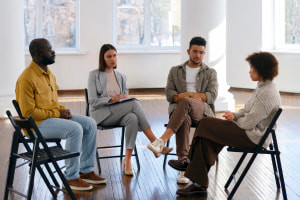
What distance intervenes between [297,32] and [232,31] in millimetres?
1332

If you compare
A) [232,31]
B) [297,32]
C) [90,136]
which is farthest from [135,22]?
[90,136]

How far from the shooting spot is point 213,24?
7.83m

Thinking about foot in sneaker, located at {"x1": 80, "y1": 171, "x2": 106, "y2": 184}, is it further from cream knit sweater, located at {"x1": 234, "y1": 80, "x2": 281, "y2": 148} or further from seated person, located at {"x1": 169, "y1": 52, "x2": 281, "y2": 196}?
cream knit sweater, located at {"x1": 234, "y1": 80, "x2": 281, "y2": 148}

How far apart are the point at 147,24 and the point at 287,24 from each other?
300 centimetres

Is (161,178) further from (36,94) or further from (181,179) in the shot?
(36,94)

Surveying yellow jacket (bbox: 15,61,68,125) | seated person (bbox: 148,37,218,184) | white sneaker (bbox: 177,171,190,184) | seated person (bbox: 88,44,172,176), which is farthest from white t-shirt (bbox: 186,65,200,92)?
yellow jacket (bbox: 15,61,68,125)

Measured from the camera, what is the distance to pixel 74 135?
4117mm

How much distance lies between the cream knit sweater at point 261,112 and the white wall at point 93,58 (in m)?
7.24


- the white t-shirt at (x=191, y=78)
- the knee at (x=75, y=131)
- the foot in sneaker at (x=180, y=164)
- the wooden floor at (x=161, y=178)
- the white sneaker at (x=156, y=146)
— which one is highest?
the white t-shirt at (x=191, y=78)

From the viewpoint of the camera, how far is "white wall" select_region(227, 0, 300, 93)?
10164 millimetres

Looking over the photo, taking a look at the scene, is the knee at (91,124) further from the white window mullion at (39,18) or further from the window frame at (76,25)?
the white window mullion at (39,18)

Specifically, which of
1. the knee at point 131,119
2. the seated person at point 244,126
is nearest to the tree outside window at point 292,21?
the knee at point 131,119

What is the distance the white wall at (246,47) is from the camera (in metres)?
10.2

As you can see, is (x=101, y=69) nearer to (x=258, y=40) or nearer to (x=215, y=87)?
(x=215, y=87)
